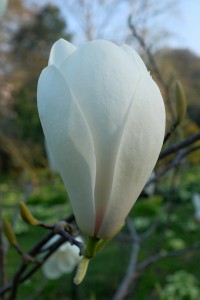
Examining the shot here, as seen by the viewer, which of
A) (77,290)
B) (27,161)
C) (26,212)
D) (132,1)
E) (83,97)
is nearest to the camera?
(83,97)

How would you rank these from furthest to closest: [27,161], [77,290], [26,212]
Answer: [27,161] < [77,290] < [26,212]

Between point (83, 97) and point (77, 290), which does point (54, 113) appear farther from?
point (77, 290)

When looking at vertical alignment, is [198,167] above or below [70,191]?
below

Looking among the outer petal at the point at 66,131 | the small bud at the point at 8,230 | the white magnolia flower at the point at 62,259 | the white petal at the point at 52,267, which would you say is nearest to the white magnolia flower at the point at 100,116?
the outer petal at the point at 66,131

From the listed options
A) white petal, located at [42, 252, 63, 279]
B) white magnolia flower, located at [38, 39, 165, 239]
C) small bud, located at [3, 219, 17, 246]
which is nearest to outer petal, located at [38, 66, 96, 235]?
white magnolia flower, located at [38, 39, 165, 239]

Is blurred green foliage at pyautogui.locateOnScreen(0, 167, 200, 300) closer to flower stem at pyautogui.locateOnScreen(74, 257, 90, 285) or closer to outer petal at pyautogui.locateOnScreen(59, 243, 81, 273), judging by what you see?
outer petal at pyautogui.locateOnScreen(59, 243, 81, 273)

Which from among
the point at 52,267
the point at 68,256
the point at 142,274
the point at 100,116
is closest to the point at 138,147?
the point at 100,116

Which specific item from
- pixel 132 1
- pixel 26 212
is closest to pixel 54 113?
pixel 26 212

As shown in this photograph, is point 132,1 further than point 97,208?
Yes

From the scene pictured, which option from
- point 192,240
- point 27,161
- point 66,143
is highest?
point 66,143
